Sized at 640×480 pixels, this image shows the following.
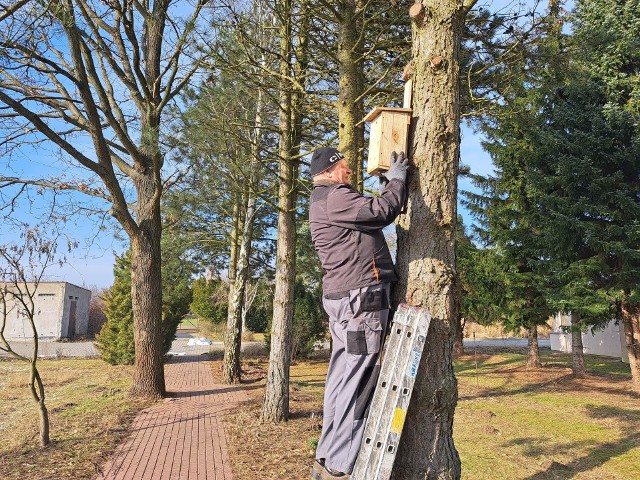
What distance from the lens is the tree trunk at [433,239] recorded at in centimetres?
263

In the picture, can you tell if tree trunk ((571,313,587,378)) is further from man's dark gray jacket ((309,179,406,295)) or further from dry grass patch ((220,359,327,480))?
man's dark gray jacket ((309,179,406,295))

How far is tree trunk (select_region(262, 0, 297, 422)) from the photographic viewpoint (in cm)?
776

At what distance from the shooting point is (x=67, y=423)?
25.2 feet

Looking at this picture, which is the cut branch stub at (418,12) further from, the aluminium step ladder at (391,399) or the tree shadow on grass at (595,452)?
the tree shadow on grass at (595,452)

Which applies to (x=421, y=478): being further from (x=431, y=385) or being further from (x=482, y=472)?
(x=482, y=472)

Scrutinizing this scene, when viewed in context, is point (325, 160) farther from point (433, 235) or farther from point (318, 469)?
point (318, 469)

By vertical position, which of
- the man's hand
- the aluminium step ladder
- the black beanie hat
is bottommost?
the aluminium step ladder

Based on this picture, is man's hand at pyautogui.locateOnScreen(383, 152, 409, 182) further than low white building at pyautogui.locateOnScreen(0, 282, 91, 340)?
No

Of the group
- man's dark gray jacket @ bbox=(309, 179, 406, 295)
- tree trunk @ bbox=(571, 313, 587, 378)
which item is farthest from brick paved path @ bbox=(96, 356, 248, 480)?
tree trunk @ bbox=(571, 313, 587, 378)

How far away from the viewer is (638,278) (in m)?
11.4

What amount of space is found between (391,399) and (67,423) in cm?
725

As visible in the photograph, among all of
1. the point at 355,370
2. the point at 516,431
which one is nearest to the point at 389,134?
the point at 355,370

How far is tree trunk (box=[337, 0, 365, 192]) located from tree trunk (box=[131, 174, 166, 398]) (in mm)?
5576

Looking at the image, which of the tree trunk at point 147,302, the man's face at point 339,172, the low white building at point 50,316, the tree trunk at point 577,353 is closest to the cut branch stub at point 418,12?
the man's face at point 339,172
